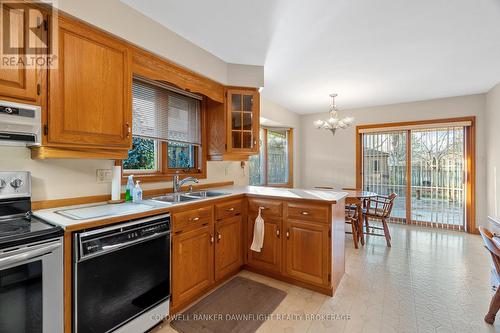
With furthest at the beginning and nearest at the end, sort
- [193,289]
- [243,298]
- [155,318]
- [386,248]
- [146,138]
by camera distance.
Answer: [386,248] < [146,138] < [243,298] < [193,289] < [155,318]

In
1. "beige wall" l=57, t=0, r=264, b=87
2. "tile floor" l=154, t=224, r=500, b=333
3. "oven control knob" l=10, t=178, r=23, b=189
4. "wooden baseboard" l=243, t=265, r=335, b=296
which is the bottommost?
"tile floor" l=154, t=224, r=500, b=333

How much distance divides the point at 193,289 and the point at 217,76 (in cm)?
232

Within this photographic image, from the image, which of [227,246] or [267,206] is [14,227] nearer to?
[227,246]

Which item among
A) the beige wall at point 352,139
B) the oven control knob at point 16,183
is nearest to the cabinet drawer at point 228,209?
the oven control knob at point 16,183

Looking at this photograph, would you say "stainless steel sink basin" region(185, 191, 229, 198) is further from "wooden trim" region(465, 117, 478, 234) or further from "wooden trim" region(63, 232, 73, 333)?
"wooden trim" region(465, 117, 478, 234)

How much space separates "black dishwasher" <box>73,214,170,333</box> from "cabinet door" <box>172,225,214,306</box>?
0.32ft

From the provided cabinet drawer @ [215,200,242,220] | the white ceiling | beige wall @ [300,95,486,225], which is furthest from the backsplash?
beige wall @ [300,95,486,225]

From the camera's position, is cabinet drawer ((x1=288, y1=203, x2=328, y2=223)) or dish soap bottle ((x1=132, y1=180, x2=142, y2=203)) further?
cabinet drawer ((x1=288, y1=203, x2=328, y2=223))

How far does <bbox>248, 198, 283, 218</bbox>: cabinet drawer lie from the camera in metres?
2.39

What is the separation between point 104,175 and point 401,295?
296cm

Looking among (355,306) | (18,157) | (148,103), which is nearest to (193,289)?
(355,306)

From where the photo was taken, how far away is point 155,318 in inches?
66.9

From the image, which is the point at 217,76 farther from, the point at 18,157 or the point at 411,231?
the point at 411,231

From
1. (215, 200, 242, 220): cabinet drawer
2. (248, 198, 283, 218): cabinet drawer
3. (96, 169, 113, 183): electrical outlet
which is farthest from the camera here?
(248, 198, 283, 218): cabinet drawer
